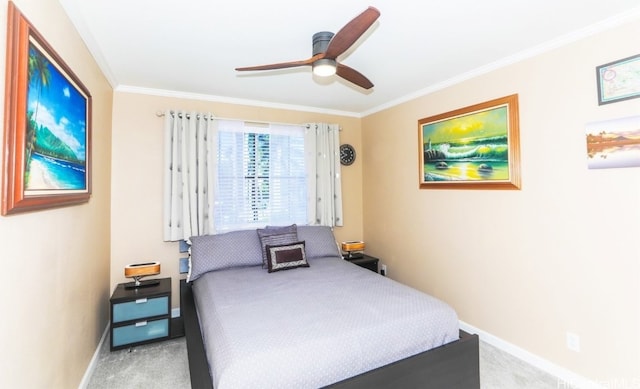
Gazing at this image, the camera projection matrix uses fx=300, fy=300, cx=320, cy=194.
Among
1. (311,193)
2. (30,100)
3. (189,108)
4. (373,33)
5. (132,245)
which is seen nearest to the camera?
(30,100)

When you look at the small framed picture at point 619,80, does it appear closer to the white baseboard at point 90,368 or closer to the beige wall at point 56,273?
the beige wall at point 56,273

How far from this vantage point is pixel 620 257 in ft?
6.36

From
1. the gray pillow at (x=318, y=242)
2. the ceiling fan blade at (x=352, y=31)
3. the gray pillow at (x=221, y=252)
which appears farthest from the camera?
the gray pillow at (x=318, y=242)

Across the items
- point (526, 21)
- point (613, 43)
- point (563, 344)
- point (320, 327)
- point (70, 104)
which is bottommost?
point (563, 344)

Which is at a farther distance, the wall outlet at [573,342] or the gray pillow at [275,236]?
the gray pillow at [275,236]

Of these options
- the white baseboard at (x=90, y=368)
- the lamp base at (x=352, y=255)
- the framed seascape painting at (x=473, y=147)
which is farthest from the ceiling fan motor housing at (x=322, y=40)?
the white baseboard at (x=90, y=368)

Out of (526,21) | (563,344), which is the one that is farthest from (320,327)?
(526,21)

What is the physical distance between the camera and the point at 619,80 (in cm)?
192

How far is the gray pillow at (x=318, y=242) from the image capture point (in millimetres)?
3373

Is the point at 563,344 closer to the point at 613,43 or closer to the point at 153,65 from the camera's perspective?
the point at 613,43

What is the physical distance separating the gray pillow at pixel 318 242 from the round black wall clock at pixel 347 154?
44.8 inches

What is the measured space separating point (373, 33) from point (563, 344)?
8.78ft

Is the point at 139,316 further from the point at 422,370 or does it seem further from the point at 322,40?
the point at 322,40

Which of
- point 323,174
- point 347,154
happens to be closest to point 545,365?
point 323,174
